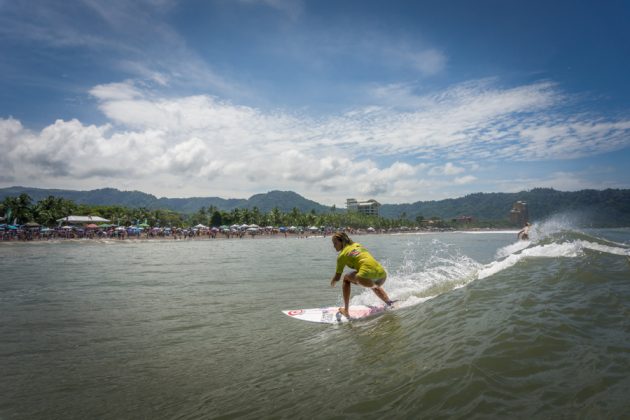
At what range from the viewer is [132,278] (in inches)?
664

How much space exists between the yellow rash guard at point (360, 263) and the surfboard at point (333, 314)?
0.89 meters

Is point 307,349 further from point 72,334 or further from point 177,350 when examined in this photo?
point 72,334

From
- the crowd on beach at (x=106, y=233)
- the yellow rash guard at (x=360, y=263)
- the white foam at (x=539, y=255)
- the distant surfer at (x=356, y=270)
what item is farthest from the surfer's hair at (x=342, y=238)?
the crowd on beach at (x=106, y=233)

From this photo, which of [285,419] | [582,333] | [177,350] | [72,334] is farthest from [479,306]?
[72,334]

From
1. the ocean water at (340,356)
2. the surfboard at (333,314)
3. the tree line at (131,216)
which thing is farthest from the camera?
the tree line at (131,216)

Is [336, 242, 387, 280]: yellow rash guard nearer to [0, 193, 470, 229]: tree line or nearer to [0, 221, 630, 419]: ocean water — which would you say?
[0, 221, 630, 419]: ocean water

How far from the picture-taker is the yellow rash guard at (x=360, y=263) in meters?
8.84

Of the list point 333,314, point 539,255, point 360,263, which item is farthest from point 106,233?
point 539,255

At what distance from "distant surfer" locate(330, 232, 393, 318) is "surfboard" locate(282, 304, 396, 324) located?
0.61ft

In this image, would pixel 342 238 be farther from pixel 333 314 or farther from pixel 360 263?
pixel 333 314

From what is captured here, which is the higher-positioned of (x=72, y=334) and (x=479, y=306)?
(x=479, y=306)

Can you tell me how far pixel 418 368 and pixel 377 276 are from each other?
14.2 feet

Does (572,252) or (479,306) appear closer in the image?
(479,306)

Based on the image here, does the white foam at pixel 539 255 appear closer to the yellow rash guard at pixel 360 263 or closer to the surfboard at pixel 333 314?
the surfboard at pixel 333 314
